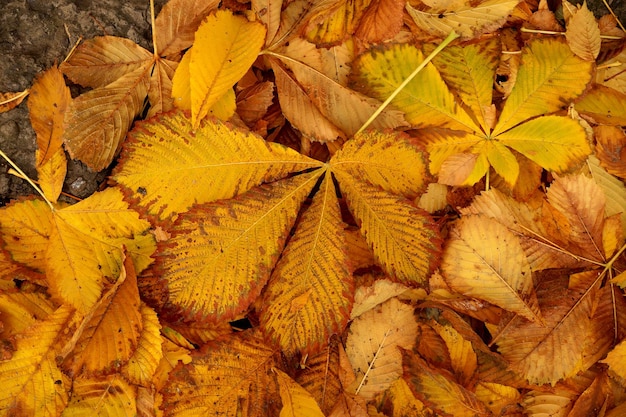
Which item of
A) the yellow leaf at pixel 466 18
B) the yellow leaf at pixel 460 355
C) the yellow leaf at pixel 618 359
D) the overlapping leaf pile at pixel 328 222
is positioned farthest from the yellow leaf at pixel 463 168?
the yellow leaf at pixel 618 359

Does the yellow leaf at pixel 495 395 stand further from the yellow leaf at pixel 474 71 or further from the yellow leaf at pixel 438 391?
the yellow leaf at pixel 474 71

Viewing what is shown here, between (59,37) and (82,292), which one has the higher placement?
(59,37)

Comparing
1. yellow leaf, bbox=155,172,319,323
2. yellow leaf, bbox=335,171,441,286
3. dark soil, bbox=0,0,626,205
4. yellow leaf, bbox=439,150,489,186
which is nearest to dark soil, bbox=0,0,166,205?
dark soil, bbox=0,0,626,205

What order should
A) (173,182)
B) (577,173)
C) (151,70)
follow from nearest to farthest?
(173,182) < (151,70) < (577,173)

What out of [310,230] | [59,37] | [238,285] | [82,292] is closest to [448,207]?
[310,230]

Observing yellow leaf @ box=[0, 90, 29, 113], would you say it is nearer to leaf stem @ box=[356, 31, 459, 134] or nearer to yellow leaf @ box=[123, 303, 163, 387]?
yellow leaf @ box=[123, 303, 163, 387]

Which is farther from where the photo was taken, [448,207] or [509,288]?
[448,207]

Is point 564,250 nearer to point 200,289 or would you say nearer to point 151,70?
point 200,289

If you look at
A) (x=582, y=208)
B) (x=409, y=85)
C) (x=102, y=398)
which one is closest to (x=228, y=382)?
(x=102, y=398)
